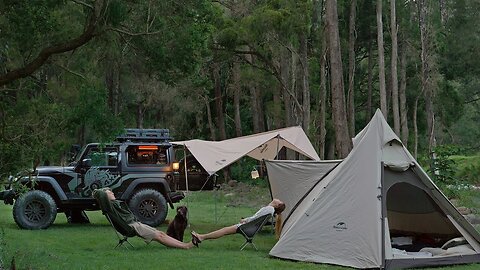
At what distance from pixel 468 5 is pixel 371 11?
6.69 metres

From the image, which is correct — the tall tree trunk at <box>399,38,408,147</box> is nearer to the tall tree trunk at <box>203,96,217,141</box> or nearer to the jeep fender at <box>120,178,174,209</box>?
the tall tree trunk at <box>203,96,217,141</box>

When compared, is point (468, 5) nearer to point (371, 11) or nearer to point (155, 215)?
point (371, 11)

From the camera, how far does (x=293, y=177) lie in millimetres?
12672

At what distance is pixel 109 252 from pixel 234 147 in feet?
13.7

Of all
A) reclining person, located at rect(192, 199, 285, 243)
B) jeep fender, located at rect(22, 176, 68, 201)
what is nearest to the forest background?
jeep fender, located at rect(22, 176, 68, 201)

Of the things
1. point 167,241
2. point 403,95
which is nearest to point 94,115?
point 167,241

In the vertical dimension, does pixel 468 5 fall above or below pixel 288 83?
above

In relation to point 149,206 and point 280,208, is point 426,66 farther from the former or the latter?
point 280,208

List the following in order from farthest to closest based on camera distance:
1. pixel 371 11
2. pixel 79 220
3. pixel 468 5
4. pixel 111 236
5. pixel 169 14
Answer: pixel 468 5 → pixel 371 11 → pixel 79 220 → pixel 111 236 → pixel 169 14

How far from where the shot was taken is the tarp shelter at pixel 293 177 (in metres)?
12.0

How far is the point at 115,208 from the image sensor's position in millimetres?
11320

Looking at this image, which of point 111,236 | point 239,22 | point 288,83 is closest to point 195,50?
point 111,236

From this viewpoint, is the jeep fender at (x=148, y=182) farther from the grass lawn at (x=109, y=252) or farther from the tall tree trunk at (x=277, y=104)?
the tall tree trunk at (x=277, y=104)

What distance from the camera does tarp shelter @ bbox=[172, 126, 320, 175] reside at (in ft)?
45.3
